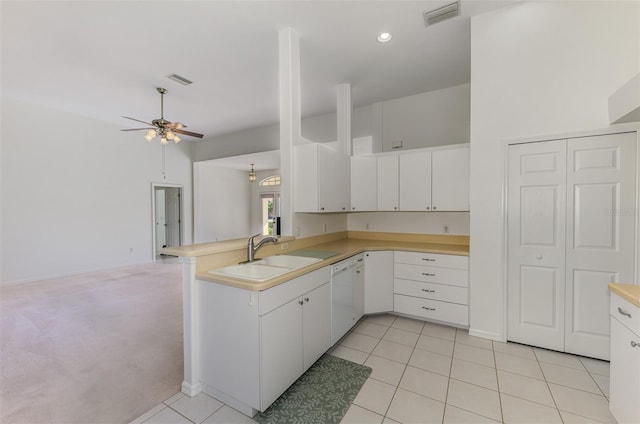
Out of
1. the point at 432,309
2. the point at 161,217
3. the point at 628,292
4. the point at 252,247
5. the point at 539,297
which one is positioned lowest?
the point at 432,309

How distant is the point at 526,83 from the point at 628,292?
1.98 metres

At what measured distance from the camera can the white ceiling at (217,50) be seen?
2471mm

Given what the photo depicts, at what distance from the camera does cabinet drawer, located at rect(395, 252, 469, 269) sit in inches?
114

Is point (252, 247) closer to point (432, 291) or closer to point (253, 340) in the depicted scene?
point (253, 340)

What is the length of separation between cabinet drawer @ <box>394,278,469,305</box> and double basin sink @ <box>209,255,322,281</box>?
4.48 feet

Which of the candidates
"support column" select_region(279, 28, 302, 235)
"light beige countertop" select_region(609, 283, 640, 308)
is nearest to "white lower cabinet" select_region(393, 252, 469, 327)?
"light beige countertop" select_region(609, 283, 640, 308)

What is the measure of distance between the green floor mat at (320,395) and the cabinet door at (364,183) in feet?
6.86

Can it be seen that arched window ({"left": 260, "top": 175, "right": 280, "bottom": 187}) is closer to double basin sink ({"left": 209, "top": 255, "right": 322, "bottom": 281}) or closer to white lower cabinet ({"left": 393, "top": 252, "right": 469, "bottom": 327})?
white lower cabinet ({"left": 393, "top": 252, "right": 469, "bottom": 327})

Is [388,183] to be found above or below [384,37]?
below

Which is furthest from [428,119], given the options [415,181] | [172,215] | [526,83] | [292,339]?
[172,215]

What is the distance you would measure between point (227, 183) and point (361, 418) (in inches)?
288

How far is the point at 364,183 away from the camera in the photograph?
12.5ft

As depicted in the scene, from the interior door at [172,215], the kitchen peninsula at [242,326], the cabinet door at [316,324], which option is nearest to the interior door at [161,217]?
the interior door at [172,215]

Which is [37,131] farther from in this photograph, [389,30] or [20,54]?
[389,30]
